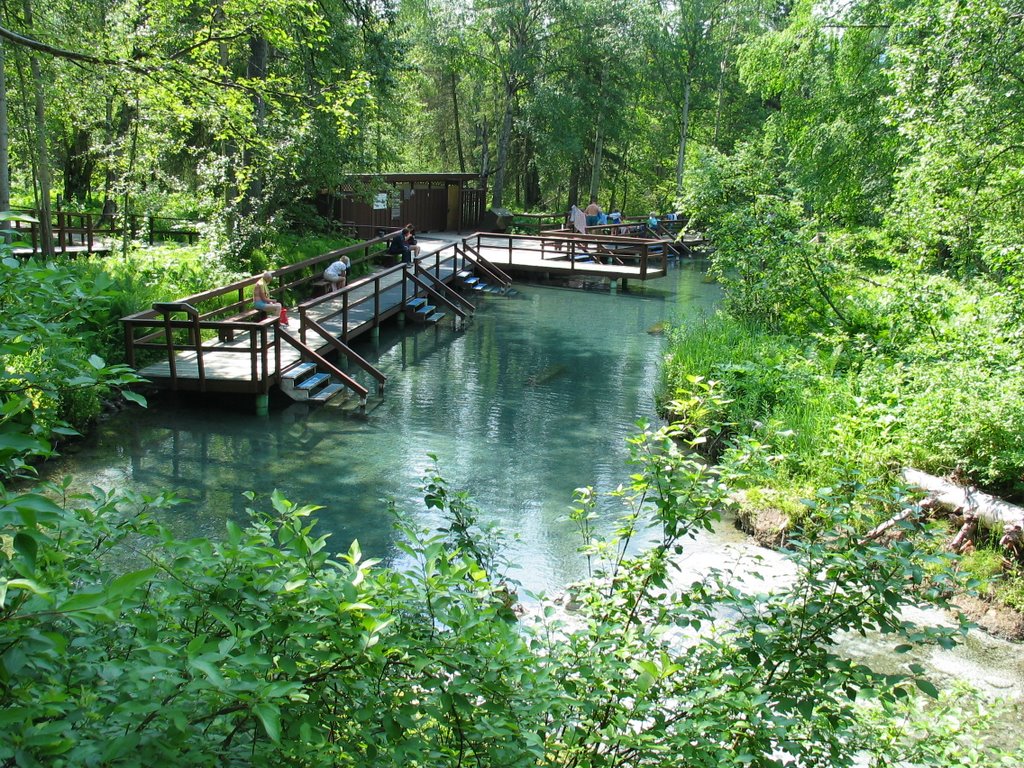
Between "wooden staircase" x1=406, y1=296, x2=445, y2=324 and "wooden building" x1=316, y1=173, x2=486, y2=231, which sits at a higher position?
"wooden building" x1=316, y1=173, x2=486, y2=231

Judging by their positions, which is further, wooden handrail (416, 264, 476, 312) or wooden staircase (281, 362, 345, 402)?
wooden handrail (416, 264, 476, 312)

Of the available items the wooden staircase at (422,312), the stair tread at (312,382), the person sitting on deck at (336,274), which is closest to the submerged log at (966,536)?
the stair tread at (312,382)

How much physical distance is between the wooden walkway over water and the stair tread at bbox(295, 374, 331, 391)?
0.40 feet

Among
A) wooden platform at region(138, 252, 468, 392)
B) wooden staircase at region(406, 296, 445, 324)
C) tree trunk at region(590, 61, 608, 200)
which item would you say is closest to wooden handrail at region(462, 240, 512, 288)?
wooden staircase at region(406, 296, 445, 324)

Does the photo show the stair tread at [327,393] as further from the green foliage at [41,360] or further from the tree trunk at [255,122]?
the green foliage at [41,360]

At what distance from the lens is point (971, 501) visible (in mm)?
7168

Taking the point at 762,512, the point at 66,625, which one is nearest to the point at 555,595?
the point at 762,512

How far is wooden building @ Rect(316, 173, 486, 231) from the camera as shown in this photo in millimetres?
26797

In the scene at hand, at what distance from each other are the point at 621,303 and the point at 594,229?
25.1ft

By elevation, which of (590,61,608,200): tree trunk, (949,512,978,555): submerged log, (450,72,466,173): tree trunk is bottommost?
(949,512,978,555): submerged log

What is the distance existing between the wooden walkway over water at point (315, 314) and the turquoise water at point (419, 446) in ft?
1.40

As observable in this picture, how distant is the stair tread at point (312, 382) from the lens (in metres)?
11.7

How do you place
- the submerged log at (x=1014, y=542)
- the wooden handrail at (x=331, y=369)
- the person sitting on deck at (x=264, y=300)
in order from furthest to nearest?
the person sitting on deck at (x=264, y=300) < the wooden handrail at (x=331, y=369) < the submerged log at (x=1014, y=542)

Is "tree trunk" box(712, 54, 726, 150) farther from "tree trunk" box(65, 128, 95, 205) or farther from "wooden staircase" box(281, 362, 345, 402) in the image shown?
"wooden staircase" box(281, 362, 345, 402)
